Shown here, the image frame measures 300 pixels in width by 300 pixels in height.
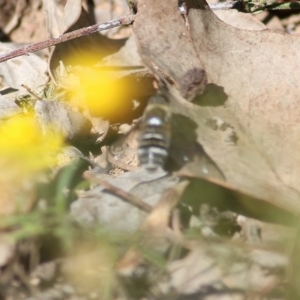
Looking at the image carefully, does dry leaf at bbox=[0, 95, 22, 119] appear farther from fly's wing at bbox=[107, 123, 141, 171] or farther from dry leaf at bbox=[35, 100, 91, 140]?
fly's wing at bbox=[107, 123, 141, 171]

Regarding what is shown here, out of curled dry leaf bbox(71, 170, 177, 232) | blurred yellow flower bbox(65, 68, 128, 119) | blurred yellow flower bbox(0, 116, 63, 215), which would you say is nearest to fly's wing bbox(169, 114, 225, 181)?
curled dry leaf bbox(71, 170, 177, 232)

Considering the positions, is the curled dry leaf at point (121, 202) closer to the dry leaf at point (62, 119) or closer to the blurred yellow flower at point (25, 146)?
the blurred yellow flower at point (25, 146)

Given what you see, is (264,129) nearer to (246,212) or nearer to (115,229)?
(246,212)

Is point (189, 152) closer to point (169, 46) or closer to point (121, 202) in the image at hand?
point (121, 202)

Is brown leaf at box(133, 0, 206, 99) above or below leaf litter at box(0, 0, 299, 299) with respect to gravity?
above

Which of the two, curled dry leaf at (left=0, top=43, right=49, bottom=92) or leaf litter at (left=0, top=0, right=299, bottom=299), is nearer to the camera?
leaf litter at (left=0, top=0, right=299, bottom=299)
